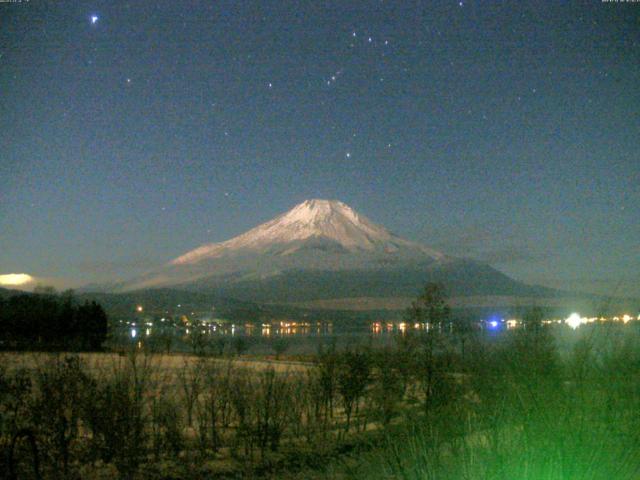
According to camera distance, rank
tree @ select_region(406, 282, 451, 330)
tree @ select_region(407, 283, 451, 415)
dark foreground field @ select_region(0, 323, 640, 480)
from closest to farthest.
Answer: dark foreground field @ select_region(0, 323, 640, 480), tree @ select_region(407, 283, 451, 415), tree @ select_region(406, 282, 451, 330)

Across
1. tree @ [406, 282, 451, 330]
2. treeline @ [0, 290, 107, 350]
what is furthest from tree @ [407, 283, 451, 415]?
treeline @ [0, 290, 107, 350]

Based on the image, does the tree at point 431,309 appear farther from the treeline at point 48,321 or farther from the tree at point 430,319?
the treeline at point 48,321

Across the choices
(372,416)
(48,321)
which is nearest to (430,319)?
(372,416)

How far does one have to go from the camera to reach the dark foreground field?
506cm

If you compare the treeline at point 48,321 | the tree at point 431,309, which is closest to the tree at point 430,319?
the tree at point 431,309

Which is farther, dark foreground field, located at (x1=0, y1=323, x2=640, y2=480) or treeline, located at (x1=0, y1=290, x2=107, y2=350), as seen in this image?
treeline, located at (x1=0, y1=290, x2=107, y2=350)

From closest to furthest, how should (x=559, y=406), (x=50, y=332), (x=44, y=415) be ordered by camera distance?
(x=559, y=406) → (x=44, y=415) → (x=50, y=332)

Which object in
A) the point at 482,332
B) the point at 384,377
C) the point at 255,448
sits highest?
the point at 482,332

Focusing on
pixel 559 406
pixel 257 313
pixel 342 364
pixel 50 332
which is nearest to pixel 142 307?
pixel 257 313

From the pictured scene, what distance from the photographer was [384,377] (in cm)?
1515

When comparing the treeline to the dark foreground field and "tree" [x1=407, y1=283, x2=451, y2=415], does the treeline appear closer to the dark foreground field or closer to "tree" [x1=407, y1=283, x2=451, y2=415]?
"tree" [x1=407, y1=283, x2=451, y2=415]

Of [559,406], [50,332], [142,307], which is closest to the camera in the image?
[559,406]

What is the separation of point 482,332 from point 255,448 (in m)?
4.33

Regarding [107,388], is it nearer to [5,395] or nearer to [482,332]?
[5,395]
